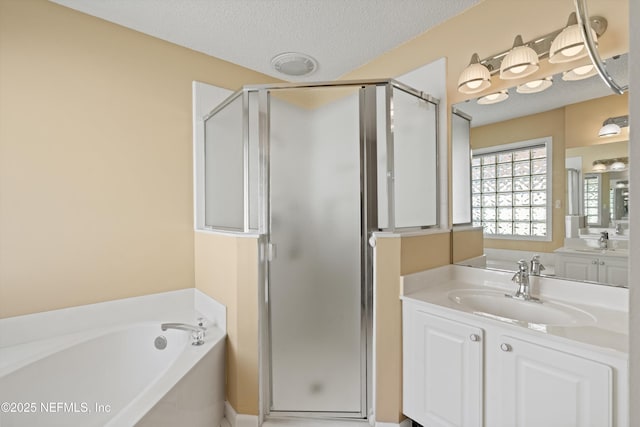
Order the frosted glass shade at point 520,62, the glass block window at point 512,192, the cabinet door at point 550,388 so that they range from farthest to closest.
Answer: the glass block window at point 512,192 < the frosted glass shade at point 520,62 < the cabinet door at point 550,388

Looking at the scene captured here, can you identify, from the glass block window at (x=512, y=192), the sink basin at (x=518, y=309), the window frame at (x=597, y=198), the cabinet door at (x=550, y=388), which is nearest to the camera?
the cabinet door at (x=550, y=388)

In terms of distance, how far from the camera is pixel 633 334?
1.32ft

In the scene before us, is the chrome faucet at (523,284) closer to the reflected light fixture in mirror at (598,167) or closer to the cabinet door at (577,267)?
the cabinet door at (577,267)

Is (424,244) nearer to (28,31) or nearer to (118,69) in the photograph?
(118,69)

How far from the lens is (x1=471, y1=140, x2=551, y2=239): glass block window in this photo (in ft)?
5.47

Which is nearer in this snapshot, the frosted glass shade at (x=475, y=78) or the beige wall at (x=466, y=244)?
the frosted glass shade at (x=475, y=78)

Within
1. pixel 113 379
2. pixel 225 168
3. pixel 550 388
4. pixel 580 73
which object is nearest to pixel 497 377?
pixel 550 388

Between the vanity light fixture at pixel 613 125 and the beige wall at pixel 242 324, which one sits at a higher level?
the vanity light fixture at pixel 613 125

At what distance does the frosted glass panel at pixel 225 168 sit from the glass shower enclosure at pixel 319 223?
0.13m

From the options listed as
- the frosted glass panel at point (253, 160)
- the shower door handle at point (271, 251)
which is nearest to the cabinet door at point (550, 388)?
the shower door handle at point (271, 251)

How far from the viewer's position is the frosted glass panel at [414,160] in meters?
1.81

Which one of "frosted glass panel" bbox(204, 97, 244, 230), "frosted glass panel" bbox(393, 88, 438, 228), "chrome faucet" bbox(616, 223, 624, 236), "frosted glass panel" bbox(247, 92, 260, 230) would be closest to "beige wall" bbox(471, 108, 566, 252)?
"chrome faucet" bbox(616, 223, 624, 236)

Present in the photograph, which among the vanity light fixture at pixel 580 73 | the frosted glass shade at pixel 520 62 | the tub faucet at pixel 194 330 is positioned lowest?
the tub faucet at pixel 194 330

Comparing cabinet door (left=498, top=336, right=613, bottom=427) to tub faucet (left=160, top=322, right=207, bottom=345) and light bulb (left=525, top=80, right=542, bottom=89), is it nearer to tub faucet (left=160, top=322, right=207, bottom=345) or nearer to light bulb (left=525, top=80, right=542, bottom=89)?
light bulb (left=525, top=80, right=542, bottom=89)
